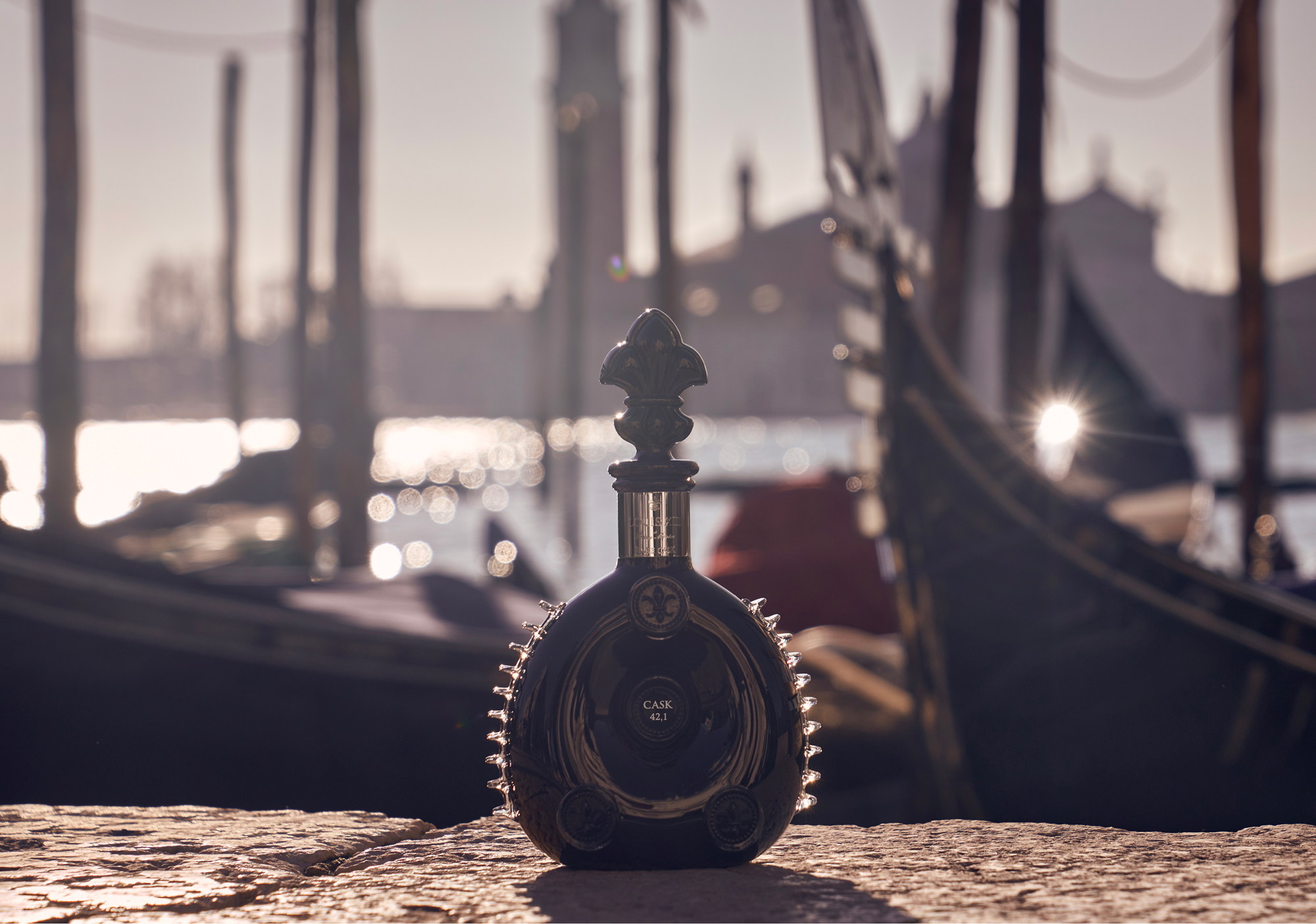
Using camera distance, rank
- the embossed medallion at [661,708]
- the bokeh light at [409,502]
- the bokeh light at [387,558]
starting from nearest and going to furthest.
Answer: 1. the embossed medallion at [661,708]
2. the bokeh light at [387,558]
3. the bokeh light at [409,502]

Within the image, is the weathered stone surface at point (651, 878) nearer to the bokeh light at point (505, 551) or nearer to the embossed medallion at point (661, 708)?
the embossed medallion at point (661, 708)

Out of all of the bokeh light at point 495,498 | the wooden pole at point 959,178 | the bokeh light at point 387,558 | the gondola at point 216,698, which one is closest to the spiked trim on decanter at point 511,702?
the gondola at point 216,698

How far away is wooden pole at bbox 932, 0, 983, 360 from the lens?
909cm

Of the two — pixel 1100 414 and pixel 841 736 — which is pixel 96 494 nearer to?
pixel 1100 414

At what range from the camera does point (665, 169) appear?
12875mm

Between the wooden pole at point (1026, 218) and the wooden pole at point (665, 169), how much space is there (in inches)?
166

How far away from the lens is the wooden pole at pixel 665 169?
12375 mm

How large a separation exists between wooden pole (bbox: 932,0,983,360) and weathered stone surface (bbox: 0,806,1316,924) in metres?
7.61

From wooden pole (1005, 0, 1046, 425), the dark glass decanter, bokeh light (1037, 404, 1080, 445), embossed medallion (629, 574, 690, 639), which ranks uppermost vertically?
wooden pole (1005, 0, 1046, 425)

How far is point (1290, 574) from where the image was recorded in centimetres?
926

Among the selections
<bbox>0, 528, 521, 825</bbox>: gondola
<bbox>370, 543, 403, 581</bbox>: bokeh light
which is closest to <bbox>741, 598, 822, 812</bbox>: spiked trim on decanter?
<bbox>0, 528, 521, 825</bbox>: gondola

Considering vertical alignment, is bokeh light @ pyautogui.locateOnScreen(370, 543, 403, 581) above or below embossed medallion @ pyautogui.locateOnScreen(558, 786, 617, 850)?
below

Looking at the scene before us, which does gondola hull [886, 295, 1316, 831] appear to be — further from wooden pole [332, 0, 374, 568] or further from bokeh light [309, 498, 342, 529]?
bokeh light [309, 498, 342, 529]

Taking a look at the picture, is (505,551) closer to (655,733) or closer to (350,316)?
(350,316)
